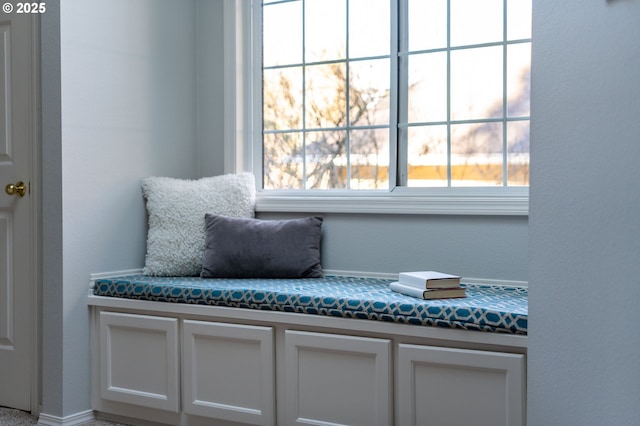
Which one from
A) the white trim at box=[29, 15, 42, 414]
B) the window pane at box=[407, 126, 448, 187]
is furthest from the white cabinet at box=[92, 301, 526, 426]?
the window pane at box=[407, 126, 448, 187]

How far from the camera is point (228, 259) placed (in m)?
3.23

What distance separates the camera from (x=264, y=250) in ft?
10.5

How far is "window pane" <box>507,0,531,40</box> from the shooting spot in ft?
9.78

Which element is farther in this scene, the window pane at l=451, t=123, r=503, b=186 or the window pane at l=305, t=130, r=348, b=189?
the window pane at l=305, t=130, r=348, b=189

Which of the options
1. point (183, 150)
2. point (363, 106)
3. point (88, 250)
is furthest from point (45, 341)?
point (363, 106)

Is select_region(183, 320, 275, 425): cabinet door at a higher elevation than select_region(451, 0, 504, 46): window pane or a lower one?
lower

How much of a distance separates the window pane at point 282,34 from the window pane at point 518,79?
40.1 inches

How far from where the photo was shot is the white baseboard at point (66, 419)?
10.3ft

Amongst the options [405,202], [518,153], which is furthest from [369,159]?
[518,153]

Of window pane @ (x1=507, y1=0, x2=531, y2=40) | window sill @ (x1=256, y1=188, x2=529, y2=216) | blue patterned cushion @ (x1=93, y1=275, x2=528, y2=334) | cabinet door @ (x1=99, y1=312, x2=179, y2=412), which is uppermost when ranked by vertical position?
window pane @ (x1=507, y1=0, x2=531, y2=40)

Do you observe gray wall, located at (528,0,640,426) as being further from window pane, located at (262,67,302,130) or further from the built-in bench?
window pane, located at (262,67,302,130)

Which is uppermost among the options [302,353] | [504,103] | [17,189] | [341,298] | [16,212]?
[504,103]

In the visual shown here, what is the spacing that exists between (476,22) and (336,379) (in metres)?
1.54

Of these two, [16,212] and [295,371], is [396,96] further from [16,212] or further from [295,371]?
[16,212]
